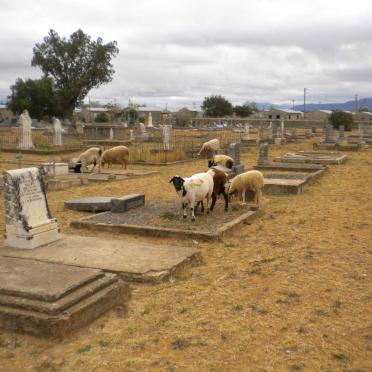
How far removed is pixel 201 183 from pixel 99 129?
37.6 m

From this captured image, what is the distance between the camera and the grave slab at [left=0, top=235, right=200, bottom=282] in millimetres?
6301

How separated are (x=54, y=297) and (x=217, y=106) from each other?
84.8 meters

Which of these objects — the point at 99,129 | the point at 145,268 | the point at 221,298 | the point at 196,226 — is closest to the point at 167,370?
the point at 221,298

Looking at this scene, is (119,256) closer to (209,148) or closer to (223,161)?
(223,161)


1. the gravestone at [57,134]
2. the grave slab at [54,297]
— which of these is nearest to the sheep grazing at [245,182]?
the grave slab at [54,297]

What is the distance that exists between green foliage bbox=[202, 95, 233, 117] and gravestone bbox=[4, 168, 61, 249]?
267 feet

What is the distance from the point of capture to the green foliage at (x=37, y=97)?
57306 millimetres

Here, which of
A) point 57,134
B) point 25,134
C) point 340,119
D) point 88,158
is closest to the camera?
point 88,158

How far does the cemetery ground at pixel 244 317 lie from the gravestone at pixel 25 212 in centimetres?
157

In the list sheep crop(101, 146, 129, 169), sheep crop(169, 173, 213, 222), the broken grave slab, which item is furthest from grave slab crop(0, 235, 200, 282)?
sheep crop(101, 146, 129, 169)

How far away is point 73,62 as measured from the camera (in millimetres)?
54438

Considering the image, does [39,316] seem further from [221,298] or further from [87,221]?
[87,221]

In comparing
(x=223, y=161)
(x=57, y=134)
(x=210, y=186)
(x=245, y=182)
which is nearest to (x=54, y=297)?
(x=210, y=186)

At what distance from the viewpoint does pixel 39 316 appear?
15.4ft
